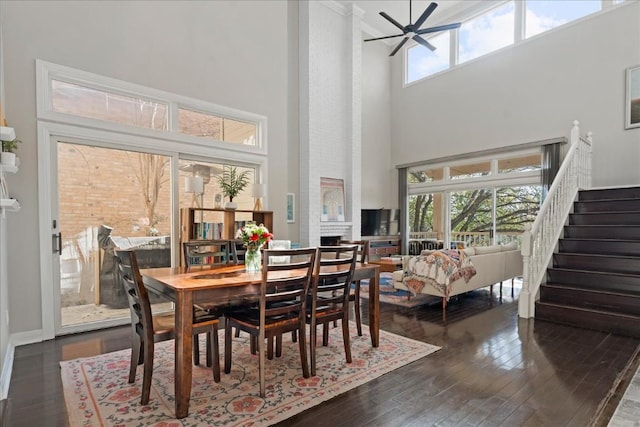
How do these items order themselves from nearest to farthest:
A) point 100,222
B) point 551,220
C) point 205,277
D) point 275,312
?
point 275,312 < point 205,277 < point 100,222 < point 551,220

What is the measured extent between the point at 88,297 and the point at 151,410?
2470 millimetres

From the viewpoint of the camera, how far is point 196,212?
499 centimetres

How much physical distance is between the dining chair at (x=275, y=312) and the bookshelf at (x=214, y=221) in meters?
2.42

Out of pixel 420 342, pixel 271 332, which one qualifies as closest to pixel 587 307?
pixel 420 342

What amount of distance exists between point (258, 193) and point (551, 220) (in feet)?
14.0

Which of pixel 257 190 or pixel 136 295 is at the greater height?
pixel 257 190

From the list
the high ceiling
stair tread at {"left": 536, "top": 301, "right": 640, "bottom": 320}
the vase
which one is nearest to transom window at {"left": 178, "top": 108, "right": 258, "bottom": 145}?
the vase

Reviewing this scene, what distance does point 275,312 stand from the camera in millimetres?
2459

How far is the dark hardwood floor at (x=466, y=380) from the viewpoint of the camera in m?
2.15

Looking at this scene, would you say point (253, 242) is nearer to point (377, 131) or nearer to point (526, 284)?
point (526, 284)

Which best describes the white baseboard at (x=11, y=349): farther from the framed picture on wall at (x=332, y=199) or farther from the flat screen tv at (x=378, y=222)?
the flat screen tv at (x=378, y=222)

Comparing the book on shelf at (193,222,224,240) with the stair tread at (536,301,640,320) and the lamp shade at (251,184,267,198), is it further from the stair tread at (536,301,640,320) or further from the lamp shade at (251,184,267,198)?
the stair tread at (536,301,640,320)

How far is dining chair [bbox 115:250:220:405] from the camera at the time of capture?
7.31 ft

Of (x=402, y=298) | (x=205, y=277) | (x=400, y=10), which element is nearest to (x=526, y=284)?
(x=402, y=298)
